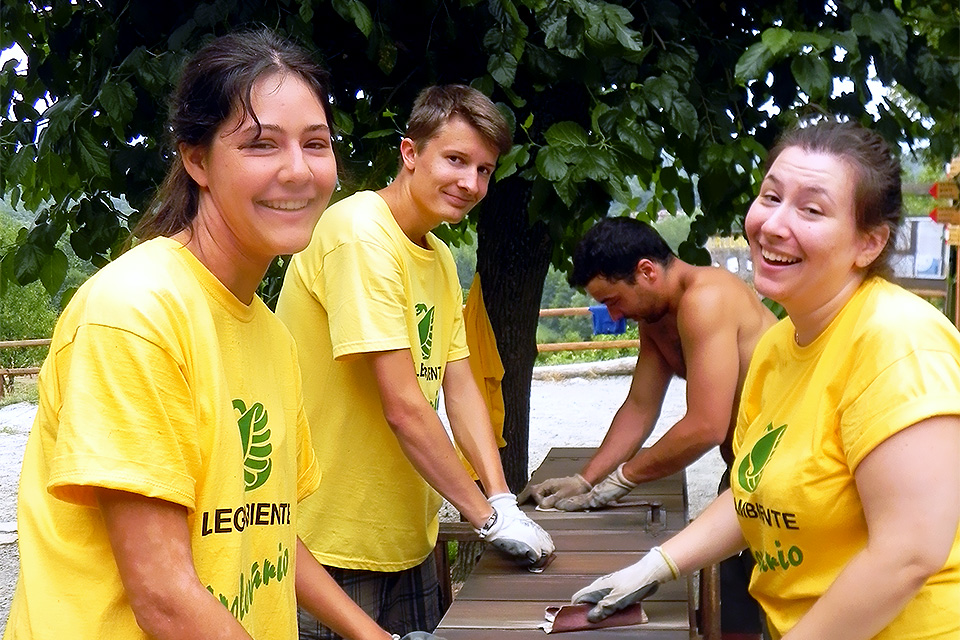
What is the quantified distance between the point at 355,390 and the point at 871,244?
1222 millimetres

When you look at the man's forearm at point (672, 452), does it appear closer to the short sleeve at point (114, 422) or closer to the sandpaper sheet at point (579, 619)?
the sandpaper sheet at point (579, 619)

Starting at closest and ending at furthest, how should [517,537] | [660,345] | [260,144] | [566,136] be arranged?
1. [260,144]
2. [517,537]
3. [566,136]
4. [660,345]

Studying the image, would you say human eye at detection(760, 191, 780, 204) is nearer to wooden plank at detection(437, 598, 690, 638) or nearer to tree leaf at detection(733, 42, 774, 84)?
wooden plank at detection(437, 598, 690, 638)

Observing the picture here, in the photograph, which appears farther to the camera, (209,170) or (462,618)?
(462,618)

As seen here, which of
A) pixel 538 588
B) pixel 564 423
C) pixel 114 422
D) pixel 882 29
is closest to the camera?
pixel 114 422

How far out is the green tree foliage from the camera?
284 centimetres

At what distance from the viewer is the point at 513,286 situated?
12.8 feet

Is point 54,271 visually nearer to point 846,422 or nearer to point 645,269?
point 645,269

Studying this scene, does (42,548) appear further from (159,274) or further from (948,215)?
(948,215)

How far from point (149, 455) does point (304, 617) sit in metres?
1.44

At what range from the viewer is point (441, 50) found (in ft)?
10.9

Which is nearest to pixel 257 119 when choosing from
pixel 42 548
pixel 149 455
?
pixel 149 455

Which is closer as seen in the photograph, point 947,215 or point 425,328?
point 425,328

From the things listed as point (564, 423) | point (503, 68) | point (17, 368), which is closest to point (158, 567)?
point (503, 68)
